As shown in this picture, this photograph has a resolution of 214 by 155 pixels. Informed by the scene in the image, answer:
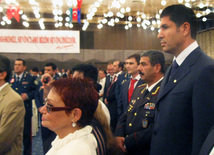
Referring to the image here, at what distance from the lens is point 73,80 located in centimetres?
132

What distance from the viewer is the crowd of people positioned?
1.25 meters

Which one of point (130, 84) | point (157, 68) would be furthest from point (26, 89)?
point (157, 68)

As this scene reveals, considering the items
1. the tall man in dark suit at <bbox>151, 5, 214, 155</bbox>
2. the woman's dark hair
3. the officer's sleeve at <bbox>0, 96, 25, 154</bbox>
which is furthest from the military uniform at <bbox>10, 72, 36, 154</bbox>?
the woman's dark hair

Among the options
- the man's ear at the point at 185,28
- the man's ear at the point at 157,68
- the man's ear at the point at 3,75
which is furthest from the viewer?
the man's ear at the point at 157,68

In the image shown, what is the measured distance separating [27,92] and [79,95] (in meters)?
3.71

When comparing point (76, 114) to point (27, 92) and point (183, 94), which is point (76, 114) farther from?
point (27, 92)

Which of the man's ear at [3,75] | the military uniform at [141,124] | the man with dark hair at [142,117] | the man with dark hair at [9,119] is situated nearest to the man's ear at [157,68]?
the man with dark hair at [142,117]

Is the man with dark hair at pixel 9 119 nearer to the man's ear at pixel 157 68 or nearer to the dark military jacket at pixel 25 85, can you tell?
the man's ear at pixel 157 68

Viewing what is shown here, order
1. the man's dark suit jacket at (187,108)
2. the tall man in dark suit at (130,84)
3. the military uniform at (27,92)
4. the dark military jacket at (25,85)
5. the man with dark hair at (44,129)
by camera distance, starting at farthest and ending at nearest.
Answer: the dark military jacket at (25,85)
the military uniform at (27,92)
the tall man in dark suit at (130,84)
the man with dark hair at (44,129)
the man's dark suit jacket at (187,108)

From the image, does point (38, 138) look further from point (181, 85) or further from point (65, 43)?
point (65, 43)

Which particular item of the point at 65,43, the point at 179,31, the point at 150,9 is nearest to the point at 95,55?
the point at 65,43

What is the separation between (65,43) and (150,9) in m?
4.95

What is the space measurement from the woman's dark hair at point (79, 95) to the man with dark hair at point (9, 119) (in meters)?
1.05

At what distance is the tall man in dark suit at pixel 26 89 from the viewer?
4.25 metres
